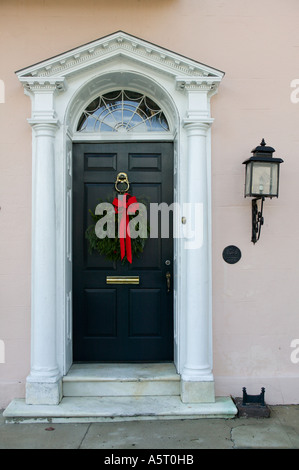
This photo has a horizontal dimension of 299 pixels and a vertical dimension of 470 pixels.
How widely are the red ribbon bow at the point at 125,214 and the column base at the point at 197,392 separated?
1.44 meters

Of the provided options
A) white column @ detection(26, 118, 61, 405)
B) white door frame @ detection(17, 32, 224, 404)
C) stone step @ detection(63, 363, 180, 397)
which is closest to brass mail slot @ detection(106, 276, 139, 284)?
white door frame @ detection(17, 32, 224, 404)

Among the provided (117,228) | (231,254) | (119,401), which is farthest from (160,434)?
(117,228)

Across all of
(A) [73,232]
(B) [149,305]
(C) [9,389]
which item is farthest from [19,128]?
(C) [9,389]

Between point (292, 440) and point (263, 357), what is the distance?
96 centimetres

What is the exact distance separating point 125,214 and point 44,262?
39.7 inches

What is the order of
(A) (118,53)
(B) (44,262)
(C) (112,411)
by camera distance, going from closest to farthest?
(C) (112,411), (B) (44,262), (A) (118,53)

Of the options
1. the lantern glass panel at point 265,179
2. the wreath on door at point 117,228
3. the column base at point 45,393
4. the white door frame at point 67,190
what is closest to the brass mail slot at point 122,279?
the wreath on door at point 117,228

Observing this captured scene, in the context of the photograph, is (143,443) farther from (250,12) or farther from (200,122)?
(250,12)

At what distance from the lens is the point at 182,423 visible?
14.0 ft

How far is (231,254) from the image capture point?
15.9 feet

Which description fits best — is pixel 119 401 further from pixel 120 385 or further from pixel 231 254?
pixel 231 254

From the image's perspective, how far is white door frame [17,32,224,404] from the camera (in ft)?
15.0

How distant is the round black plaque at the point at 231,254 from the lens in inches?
190

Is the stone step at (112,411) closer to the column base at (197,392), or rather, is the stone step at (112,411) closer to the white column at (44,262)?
the column base at (197,392)
